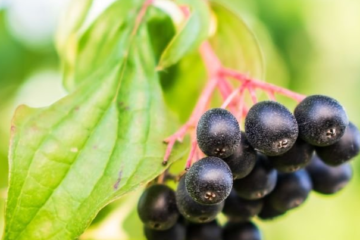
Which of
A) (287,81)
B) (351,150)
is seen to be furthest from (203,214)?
(287,81)

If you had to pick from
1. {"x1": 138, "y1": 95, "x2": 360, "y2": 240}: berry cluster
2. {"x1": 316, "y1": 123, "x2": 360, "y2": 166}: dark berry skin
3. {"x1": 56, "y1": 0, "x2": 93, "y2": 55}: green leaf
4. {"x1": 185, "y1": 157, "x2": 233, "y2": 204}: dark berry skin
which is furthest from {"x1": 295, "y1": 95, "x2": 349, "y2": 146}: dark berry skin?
{"x1": 56, "y1": 0, "x2": 93, "y2": 55}: green leaf

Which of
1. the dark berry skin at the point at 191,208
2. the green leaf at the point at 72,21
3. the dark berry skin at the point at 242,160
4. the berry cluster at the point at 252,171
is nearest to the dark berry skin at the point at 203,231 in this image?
the berry cluster at the point at 252,171

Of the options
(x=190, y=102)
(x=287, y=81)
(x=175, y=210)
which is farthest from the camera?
(x=287, y=81)

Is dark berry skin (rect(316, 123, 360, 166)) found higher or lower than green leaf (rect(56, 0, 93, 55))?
lower

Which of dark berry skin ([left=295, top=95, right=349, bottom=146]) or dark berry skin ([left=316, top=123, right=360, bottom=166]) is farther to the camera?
dark berry skin ([left=316, top=123, right=360, bottom=166])

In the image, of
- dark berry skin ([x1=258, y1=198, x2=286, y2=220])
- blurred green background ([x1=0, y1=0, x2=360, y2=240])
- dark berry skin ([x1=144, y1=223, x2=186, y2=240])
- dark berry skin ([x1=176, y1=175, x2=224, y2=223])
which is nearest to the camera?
dark berry skin ([x1=176, y1=175, x2=224, y2=223])

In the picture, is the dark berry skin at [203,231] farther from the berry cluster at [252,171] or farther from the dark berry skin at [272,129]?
the dark berry skin at [272,129]

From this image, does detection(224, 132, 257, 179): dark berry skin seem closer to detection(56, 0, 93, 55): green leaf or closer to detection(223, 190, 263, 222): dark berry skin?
detection(223, 190, 263, 222): dark berry skin

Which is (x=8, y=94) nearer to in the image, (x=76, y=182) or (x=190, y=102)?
(x=190, y=102)
